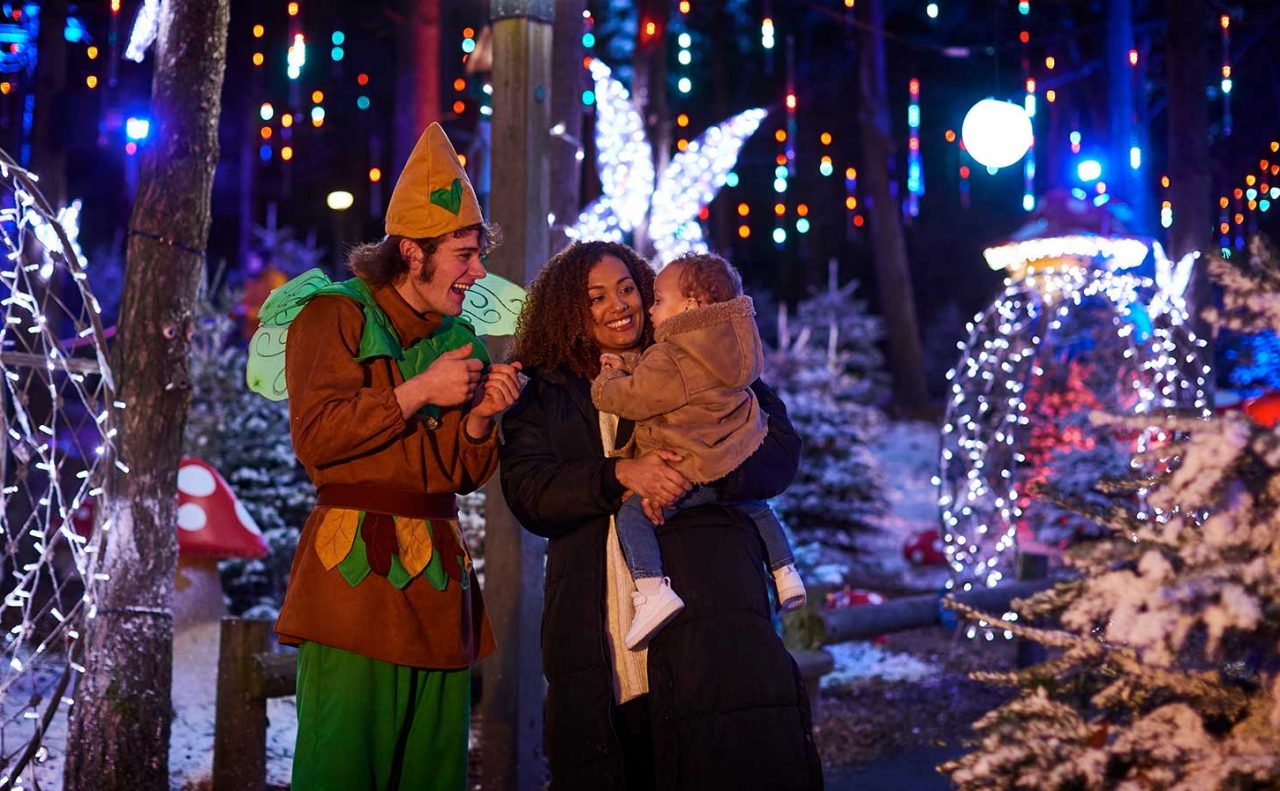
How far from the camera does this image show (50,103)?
481 inches

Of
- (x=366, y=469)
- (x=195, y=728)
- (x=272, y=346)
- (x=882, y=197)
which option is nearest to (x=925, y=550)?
(x=882, y=197)

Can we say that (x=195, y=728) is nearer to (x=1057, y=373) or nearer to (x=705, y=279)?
(x=705, y=279)

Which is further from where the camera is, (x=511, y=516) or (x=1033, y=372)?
(x=1033, y=372)

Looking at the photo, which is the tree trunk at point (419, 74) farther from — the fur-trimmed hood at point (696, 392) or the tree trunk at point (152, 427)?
the fur-trimmed hood at point (696, 392)

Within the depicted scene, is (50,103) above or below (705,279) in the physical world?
above

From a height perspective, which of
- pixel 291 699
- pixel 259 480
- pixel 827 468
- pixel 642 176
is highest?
pixel 642 176

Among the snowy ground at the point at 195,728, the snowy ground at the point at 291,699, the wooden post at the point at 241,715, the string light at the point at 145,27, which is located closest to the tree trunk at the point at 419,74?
the snowy ground at the point at 291,699

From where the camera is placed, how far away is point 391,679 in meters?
3.16

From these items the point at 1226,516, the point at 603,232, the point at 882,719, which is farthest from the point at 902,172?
the point at 1226,516

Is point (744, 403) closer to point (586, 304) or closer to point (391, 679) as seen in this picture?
point (586, 304)

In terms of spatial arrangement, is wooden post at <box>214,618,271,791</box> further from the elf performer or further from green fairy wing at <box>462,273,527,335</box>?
the elf performer

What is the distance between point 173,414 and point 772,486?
264 centimetres

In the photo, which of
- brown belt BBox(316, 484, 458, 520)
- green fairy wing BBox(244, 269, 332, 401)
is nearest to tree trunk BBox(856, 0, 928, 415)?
green fairy wing BBox(244, 269, 332, 401)

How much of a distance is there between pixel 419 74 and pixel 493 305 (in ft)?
45.5
